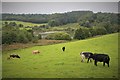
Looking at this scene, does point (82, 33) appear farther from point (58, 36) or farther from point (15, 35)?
point (15, 35)

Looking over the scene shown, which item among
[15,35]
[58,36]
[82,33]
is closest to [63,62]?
[58,36]

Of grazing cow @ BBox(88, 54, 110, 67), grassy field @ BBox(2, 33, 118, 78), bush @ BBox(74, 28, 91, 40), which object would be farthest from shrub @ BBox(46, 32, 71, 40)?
grazing cow @ BBox(88, 54, 110, 67)

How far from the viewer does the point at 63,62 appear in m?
11.0

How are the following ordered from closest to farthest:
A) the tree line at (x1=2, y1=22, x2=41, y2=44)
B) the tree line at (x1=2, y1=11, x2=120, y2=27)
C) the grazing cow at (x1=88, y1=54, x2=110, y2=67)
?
the grazing cow at (x1=88, y1=54, x2=110, y2=67) < the tree line at (x1=2, y1=22, x2=41, y2=44) < the tree line at (x1=2, y1=11, x2=120, y2=27)

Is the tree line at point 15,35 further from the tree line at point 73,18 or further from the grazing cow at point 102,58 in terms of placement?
the grazing cow at point 102,58

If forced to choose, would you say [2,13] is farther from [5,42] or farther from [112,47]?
[112,47]

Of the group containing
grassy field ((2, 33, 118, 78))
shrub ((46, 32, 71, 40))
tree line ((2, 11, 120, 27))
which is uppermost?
tree line ((2, 11, 120, 27))

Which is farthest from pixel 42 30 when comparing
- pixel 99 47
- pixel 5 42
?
pixel 99 47

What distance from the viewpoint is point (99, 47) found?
518 inches

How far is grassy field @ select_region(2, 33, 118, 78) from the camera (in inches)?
365

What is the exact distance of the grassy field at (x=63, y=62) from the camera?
926cm

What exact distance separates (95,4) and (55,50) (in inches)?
173

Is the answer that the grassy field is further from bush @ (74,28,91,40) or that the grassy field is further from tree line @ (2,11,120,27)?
tree line @ (2,11,120,27)

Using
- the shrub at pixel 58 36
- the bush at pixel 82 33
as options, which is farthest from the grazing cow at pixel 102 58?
the shrub at pixel 58 36
